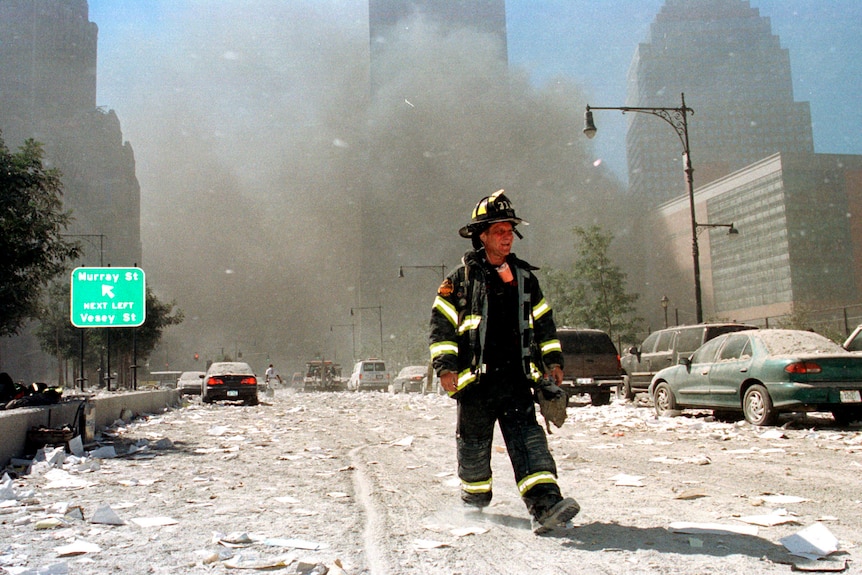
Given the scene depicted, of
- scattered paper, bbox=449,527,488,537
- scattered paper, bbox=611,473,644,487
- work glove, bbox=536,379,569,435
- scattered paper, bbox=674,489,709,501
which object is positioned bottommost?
scattered paper, bbox=611,473,644,487

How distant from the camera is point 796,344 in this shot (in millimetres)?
9719

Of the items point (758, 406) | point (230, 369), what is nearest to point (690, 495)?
point (758, 406)

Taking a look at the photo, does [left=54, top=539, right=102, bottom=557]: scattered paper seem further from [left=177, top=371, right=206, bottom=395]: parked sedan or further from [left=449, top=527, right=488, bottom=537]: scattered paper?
[left=177, top=371, right=206, bottom=395]: parked sedan

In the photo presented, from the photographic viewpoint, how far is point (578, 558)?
3266 millimetres

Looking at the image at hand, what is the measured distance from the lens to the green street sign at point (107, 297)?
1590cm

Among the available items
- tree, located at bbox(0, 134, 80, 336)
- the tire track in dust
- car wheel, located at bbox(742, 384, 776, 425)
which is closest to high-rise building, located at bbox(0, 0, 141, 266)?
tree, located at bbox(0, 134, 80, 336)

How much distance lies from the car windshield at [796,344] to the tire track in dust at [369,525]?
6.16 metres

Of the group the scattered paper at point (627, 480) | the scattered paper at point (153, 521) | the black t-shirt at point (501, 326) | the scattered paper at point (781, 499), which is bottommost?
the scattered paper at point (627, 480)

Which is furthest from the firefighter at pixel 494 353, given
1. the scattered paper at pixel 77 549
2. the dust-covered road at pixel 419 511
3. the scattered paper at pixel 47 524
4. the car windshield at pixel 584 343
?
the car windshield at pixel 584 343

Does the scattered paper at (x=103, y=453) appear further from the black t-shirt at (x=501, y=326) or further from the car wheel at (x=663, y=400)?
the car wheel at (x=663, y=400)

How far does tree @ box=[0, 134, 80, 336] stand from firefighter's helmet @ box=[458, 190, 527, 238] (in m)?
13.5

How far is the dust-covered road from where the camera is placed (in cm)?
328

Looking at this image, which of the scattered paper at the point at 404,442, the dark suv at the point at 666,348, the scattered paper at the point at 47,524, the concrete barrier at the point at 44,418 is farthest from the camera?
the dark suv at the point at 666,348

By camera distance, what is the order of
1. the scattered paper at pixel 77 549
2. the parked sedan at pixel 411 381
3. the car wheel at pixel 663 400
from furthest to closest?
the parked sedan at pixel 411 381, the car wheel at pixel 663 400, the scattered paper at pixel 77 549
